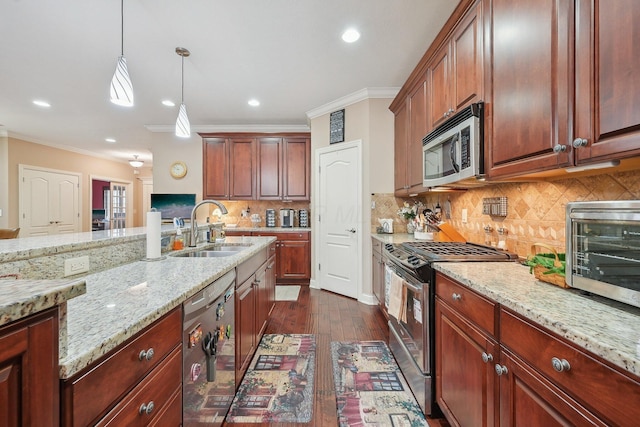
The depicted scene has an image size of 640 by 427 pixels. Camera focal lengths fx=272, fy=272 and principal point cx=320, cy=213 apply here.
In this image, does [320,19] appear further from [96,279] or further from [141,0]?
[96,279]

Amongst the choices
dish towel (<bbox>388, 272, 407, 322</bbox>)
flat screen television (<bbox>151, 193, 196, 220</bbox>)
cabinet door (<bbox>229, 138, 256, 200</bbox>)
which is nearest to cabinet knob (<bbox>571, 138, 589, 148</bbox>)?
dish towel (<bbox>388, 272, 407, 322</bbox>)

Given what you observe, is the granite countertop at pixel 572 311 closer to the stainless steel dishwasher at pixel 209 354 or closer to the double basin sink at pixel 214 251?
the stainless steel dishwasher at pixel 209 354

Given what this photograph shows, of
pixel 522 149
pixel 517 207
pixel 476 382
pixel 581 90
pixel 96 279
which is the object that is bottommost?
pixel 476 382

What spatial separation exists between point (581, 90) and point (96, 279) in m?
2.12

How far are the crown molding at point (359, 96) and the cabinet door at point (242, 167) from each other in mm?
1531

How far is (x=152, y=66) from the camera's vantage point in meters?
3.05

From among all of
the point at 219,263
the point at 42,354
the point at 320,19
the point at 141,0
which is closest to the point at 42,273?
the point at 219,263

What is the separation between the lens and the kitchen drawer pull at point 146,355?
81cm

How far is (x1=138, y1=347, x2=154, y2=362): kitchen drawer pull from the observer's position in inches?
31.9

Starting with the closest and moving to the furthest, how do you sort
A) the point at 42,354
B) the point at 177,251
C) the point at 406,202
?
the point at 42,354 < the point at 177,251 < the point at 406,202

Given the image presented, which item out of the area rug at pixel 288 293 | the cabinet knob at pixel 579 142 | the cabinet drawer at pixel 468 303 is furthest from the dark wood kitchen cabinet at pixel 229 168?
the cabinet knob at pixel 579 142

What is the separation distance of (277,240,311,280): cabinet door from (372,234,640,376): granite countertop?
324cm

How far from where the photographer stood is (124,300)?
942 millimetres

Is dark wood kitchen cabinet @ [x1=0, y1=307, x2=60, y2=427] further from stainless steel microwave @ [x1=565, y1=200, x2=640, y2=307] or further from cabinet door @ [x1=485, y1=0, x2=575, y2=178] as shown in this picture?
cabinet door @ [x1=485, y1=0, x2=575, y2=178]
